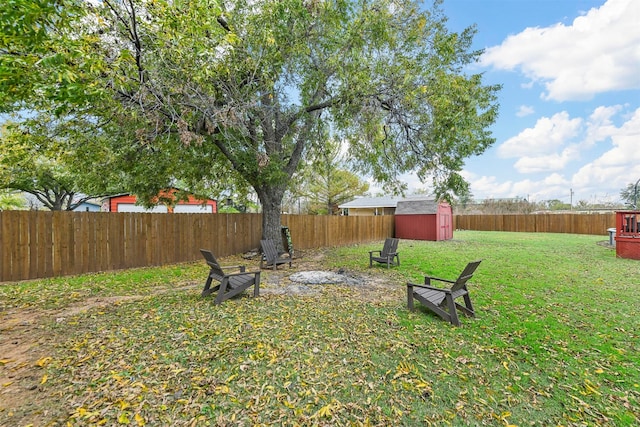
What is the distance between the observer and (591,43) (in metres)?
9.22

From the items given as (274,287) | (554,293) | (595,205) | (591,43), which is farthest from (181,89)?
(595,205)

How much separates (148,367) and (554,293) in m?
7.08

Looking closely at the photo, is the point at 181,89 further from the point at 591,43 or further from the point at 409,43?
the point at 591,43

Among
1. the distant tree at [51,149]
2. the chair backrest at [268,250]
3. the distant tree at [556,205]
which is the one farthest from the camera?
the distant tree at [556,205]

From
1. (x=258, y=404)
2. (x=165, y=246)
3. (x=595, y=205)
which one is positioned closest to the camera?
(x=258, y=404)

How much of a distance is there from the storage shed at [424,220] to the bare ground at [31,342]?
1237cm

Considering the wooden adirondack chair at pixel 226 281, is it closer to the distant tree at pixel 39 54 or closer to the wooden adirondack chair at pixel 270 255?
the wooden adirondack chair at pixel 270 255

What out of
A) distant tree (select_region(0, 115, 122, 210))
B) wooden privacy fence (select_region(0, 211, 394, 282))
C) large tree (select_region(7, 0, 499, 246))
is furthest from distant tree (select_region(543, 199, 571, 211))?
distant tree (select_region(0, 115, 122, 210))

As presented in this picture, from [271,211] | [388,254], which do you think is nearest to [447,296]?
[388,254]

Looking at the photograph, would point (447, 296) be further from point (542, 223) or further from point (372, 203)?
point (542, 223)

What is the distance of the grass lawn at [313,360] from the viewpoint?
232 cm

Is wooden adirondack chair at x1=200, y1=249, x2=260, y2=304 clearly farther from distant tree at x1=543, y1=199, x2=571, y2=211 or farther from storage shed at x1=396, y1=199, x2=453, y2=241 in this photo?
distant tree at x1=543, y1=199, x2=571, y2=211

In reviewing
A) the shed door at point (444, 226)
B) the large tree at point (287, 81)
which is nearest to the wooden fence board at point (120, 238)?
the large tree at point (287, 81)

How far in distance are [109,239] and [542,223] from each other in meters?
28.9
